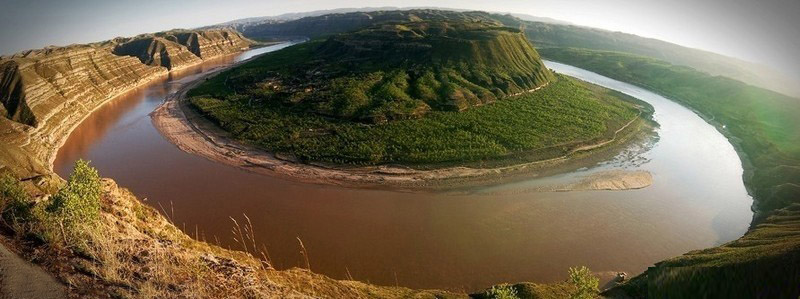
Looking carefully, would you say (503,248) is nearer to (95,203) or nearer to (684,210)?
(684,210)

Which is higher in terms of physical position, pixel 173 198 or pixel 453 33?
pixel 453 33

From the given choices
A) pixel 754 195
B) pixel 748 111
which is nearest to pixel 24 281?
pixel 754 195

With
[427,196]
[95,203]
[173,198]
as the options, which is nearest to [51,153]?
[173,198]

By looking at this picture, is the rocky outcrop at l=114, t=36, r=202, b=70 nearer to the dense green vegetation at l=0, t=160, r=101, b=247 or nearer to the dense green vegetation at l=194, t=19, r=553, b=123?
the dense green vegetation at l=194, t=19, r=553, b=123

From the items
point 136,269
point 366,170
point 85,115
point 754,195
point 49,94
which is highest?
point 136,269

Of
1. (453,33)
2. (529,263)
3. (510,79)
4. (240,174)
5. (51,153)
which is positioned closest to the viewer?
(529,263)

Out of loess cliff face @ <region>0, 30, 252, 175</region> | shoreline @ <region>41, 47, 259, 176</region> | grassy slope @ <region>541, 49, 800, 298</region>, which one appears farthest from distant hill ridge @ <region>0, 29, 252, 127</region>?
grassy slope @ <region>541, 49, 800, 298</region>

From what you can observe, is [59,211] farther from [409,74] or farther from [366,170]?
[409,74]
